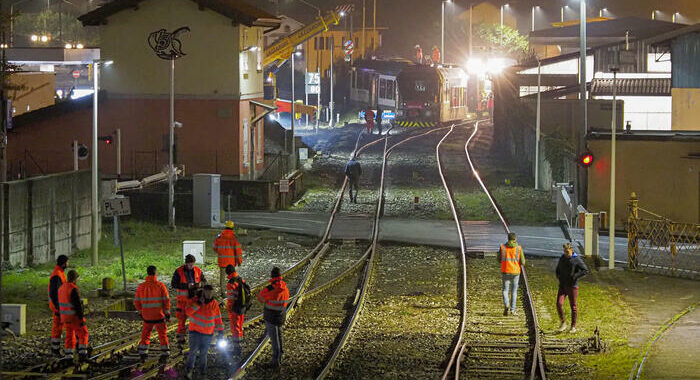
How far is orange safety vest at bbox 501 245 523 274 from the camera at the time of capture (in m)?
18.7

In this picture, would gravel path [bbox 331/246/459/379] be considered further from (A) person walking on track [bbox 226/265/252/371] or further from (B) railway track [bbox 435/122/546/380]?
(A) person walking on track [bbox 226/265/252/371]

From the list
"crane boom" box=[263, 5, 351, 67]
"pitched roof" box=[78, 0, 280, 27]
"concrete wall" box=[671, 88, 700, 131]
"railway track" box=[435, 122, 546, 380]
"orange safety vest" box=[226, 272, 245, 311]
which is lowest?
"railway track" box=[435, 122, 546, 380]

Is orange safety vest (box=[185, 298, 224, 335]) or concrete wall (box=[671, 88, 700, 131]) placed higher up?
concrete wall (box=[671, 88, 700, 131])

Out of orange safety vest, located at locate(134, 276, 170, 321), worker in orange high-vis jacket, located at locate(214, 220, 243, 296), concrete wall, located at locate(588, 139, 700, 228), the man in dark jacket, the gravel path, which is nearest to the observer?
orange safety vest, located at locate(134, 276, 170, 321)

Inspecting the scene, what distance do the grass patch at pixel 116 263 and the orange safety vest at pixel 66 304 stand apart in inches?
174

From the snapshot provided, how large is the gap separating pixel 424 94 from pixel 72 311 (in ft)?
174

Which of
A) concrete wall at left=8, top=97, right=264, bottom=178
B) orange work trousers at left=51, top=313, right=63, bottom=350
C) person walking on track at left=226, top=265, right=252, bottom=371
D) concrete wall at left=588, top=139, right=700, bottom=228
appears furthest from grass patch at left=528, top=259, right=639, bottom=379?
concrete wall at left=8, top=97, right=264, bottom=178

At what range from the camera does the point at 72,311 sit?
14.2 metres

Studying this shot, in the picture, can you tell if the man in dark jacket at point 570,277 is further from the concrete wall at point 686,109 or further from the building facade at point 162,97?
the concrete wall at point 686,109

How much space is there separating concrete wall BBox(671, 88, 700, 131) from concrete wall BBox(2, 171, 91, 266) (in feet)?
87.0

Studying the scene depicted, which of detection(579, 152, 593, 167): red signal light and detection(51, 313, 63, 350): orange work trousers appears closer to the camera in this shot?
detection(51, 313, 63, 350): orange work trousers

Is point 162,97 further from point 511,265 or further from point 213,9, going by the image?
point 511,265

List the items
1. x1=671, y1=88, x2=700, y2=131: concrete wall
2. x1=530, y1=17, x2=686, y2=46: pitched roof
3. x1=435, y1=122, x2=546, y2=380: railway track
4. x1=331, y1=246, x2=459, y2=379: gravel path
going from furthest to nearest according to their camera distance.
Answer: x1=530, y1=17, x2=686, y2=46: pitched roof
x1=671, y1=88, x2=700, y2=131: concrete wall
x1=331, y1=246, x2=459, y2=379: gravel path
x1=435, y1=122, x2=546, y2=380: railway track

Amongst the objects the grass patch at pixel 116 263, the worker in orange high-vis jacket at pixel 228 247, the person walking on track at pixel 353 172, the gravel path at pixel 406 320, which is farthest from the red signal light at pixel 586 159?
the worker in orange high-vis jacket at pixel 228 247
